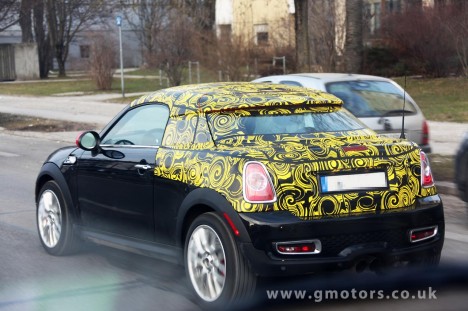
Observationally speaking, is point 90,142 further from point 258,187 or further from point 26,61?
point 26,61

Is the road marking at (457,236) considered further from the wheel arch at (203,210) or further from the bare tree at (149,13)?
the bare tree at (149,13)

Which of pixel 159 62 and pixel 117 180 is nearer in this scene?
pixel 117 180

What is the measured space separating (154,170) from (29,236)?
116 inches

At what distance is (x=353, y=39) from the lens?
59.1 ft

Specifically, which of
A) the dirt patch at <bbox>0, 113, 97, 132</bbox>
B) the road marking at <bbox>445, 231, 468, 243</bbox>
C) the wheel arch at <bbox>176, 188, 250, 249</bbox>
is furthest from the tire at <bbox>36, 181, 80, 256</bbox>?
the dirt patch at <bbox>0, 113, 97, 132</bbox>

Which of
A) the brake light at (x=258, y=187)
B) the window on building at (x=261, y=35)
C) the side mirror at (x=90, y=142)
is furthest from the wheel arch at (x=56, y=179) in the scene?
the window on building at (x=261, y=35)

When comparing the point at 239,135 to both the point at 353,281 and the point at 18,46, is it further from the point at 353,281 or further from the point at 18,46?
the point at 18,46

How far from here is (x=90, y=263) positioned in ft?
24.5

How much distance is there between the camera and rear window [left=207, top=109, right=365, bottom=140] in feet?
19.9

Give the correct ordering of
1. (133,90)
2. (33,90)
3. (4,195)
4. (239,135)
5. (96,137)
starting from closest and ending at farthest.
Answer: (239,135)
(96,137)
(4,195)
(133,90)
(33,90)

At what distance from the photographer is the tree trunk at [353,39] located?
17.9m

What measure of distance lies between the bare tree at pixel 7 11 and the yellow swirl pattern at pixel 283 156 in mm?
18443

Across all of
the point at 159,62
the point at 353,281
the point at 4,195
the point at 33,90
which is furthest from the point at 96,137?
the point at 33,90

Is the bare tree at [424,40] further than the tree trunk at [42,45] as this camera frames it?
No
